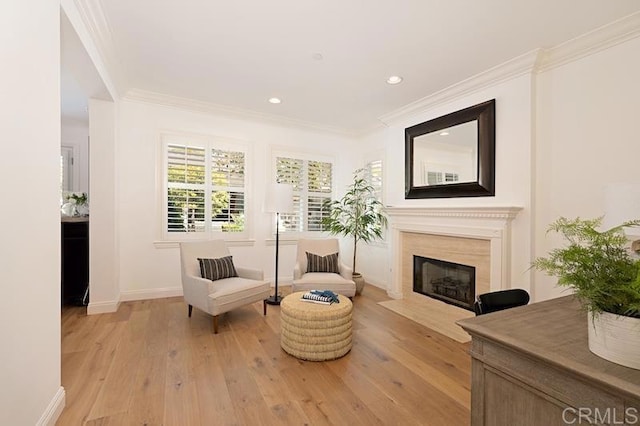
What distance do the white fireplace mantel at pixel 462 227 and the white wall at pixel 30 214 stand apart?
3715 mm

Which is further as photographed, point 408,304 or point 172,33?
point 408,304

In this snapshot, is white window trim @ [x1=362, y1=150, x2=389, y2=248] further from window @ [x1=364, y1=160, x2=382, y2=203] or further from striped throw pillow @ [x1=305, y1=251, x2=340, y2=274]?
striped throw pillow @ [x1=305, y1=251, x2=340, y2=274]

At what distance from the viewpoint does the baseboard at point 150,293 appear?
156 inches

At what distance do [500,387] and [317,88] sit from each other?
3.52m

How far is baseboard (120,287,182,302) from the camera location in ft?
13.0

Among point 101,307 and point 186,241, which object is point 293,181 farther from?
point 101,307

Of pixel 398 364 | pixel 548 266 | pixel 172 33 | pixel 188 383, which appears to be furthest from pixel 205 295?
pixel 548 266

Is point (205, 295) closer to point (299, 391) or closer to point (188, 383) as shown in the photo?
point (188, 383)

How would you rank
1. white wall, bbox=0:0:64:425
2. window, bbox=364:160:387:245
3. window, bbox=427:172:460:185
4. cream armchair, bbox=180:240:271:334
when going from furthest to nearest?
window, bbox=364:160:387:245 → window, bbox=427:172:460:185 → cream armchair, bbox=180:240:271:334 → white wall, bbox=0:0:64:425

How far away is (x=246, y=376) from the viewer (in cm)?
225

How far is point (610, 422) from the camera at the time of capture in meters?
0.83

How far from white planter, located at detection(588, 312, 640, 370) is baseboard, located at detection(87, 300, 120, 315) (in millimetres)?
4367

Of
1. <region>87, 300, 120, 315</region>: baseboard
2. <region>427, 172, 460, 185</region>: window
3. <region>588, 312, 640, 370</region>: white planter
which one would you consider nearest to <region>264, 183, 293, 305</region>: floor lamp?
<region>427, 172, 460, 185</region>: window

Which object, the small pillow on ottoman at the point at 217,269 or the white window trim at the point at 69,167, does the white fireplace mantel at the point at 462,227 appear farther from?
the white window trim at the point at 69,167
